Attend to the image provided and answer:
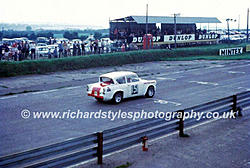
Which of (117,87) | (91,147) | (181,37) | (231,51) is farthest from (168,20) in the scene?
(91,147)

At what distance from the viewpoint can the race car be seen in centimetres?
1492

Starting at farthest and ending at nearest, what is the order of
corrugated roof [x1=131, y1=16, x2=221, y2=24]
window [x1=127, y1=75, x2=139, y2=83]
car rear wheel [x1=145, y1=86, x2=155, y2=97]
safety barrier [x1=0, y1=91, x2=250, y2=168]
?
corrugated roof [x1=131, y1=16, x2=221, y2=24] < car rear wheel [x1=145, y1=86, x2=155, y2=97] < window [x1=127, y1=75, x2=139, y2=83] < safety barrier [x1=0, y1=91, x2=250, y2=168]

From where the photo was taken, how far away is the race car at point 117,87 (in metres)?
14.9

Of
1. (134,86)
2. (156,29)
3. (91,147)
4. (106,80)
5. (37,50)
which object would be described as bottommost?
(91,147)

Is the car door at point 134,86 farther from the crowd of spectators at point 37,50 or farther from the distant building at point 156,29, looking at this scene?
the distant building at point 156,29

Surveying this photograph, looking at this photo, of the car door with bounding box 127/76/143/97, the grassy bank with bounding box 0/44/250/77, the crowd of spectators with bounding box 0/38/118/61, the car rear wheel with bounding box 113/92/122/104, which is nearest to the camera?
the car rear wheel with bounding box 113/92/122/104

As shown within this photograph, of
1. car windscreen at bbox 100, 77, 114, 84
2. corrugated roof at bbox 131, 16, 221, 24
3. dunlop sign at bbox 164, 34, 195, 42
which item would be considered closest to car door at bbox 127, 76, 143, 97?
car windscreen at bbox 100, 77, 114, 84

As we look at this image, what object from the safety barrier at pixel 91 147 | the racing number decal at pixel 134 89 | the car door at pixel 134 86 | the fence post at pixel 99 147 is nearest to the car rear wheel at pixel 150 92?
the car door at pixel 134 86

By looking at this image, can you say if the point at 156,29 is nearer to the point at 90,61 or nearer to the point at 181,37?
the point at 181,37

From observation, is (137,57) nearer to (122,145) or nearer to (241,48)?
(241,48)

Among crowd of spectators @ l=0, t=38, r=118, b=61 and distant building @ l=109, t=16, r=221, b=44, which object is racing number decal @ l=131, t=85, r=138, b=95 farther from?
distant building @ l=109, t=16, r=221, b=44

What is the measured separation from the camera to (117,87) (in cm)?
1519

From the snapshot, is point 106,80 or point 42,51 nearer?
point 106,80

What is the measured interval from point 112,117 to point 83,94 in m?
5.36
